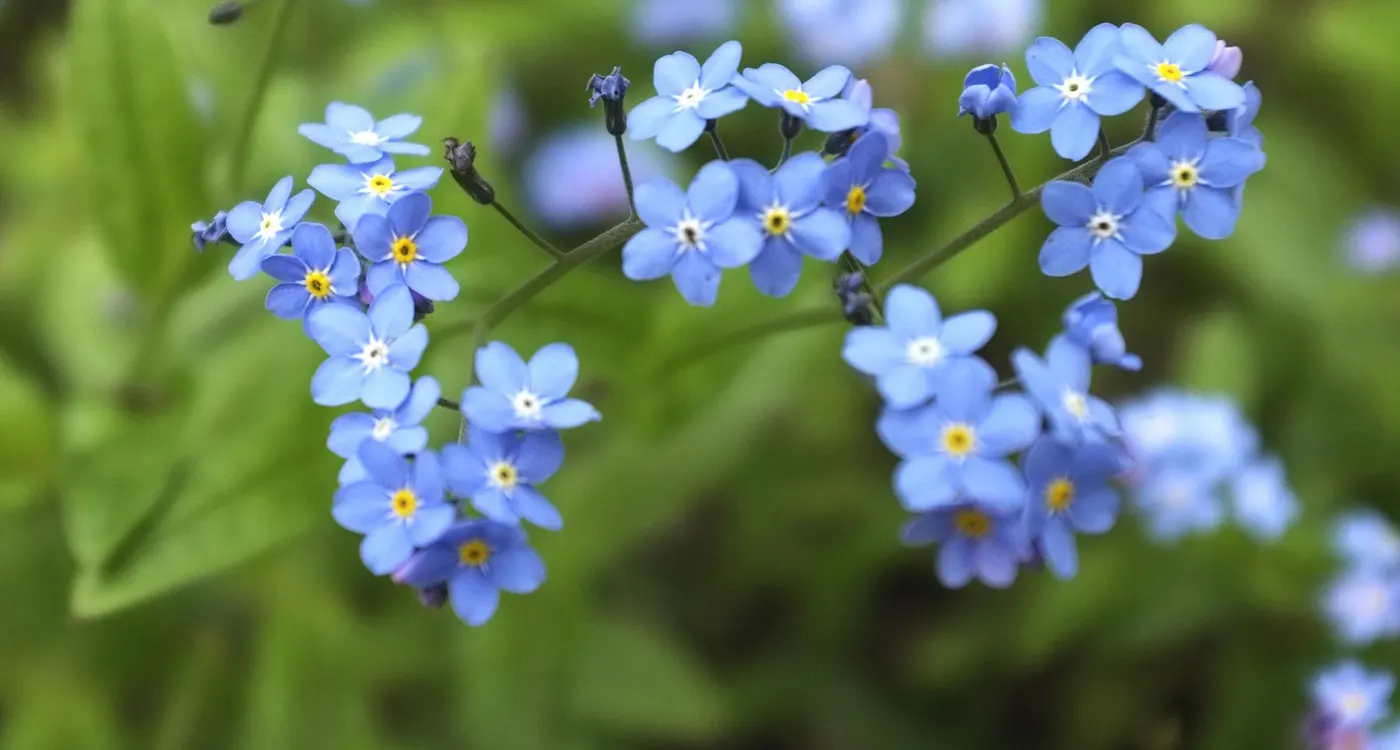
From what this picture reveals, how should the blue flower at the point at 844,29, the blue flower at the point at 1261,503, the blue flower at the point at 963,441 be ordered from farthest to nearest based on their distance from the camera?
the blue flower at the point at 844,29
the blue flower at the point at 1261,503
the blue flower at the point at 963,441

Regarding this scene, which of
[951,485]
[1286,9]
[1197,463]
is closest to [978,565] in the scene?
[951,485]

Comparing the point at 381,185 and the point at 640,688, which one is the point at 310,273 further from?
the point at 640,688

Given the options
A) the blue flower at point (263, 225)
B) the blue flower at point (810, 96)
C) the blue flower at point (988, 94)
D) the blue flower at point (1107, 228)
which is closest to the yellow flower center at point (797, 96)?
the blue flower at point (810, 96)

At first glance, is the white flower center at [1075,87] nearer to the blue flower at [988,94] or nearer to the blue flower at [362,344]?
the blue flower at [988,94]

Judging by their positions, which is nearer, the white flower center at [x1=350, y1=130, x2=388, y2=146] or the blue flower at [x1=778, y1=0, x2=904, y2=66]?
the white flower center at [x1=350, y1=130, x2=388, y2=146]

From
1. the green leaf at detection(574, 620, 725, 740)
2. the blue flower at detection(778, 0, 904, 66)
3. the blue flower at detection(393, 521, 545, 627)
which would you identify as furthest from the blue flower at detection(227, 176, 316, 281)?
the blue flower at detection(778, 0, 904, 66)

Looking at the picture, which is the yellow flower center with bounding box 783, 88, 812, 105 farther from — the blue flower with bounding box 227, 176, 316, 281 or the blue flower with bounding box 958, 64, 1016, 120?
the blue flower with bounding box 227, 176, 316, 281
